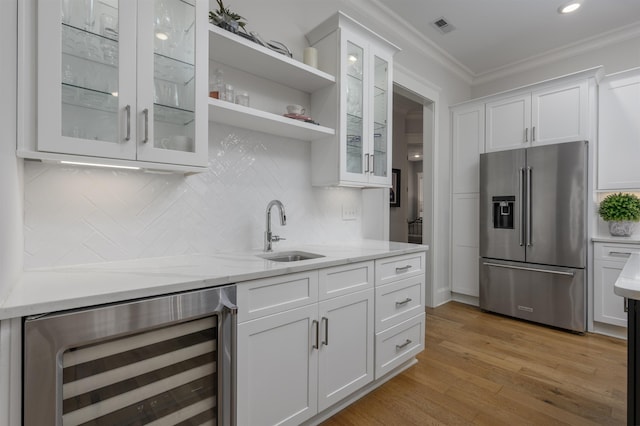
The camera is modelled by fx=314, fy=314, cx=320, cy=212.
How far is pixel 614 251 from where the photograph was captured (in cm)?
288

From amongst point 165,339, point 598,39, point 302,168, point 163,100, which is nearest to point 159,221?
point 163,100

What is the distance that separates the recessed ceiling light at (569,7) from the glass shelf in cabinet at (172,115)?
3481 millimetres

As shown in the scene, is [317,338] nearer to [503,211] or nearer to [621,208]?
[503,211]

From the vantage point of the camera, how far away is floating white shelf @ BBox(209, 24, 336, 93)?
1.72 metres

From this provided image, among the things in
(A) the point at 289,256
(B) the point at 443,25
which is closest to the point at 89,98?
(A) the point at 289,256

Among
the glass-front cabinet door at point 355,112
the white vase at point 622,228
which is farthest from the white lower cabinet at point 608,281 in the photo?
the glass-front cabinet door at point 355,112

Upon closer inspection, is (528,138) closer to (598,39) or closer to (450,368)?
(598,39)

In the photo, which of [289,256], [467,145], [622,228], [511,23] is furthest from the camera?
[467,145]

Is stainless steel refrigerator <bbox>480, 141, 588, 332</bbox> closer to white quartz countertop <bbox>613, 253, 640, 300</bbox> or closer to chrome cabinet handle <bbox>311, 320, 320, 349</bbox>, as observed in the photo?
white quartz countertop <bbox>613, 253, 640, 300</bbox>

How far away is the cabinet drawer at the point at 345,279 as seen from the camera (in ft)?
5.50

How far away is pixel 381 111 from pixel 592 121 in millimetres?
2171

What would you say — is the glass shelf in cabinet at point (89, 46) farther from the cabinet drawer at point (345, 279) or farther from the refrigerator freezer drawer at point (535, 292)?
the refrigerator freezer drawer at point (535, 292)

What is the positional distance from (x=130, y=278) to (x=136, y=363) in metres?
0.31

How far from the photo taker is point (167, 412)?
3.93 ft
